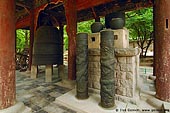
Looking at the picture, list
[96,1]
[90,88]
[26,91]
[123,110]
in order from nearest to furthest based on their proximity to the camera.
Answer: [123,110] → [90,88] → [26,91] → [96,1]

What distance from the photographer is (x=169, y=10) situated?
3.34 metres

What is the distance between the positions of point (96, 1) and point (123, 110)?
4.67 meters

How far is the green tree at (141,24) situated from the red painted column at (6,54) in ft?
34.5

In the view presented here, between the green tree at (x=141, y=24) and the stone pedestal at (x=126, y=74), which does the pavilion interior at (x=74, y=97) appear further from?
the green tree at (x=141, y=24)

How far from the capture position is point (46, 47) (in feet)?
20.4

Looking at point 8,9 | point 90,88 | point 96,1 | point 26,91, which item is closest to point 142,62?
point 96,1

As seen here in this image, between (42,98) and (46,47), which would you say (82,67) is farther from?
(46,47)

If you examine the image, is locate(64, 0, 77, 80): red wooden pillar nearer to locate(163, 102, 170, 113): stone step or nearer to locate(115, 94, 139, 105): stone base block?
locate(115, 94, 139, 105): stone base block

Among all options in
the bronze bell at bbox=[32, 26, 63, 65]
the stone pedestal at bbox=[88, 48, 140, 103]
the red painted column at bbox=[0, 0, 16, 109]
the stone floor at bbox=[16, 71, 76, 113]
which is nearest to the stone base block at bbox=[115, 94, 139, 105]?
the stone pedestal at bbox=[88, 48, 140, 103]

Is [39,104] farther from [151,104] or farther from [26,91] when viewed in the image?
[151,104]

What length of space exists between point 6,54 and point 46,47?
325 cm

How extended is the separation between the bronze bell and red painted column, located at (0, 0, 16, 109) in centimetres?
298

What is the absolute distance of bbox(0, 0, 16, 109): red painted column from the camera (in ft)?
9.64

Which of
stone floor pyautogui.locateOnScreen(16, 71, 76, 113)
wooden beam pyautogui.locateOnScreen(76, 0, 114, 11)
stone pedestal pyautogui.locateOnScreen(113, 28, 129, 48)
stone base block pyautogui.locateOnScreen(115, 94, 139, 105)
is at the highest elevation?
wooden beam pyautogui.locateOnScreen(76, 0, 114, 11)
